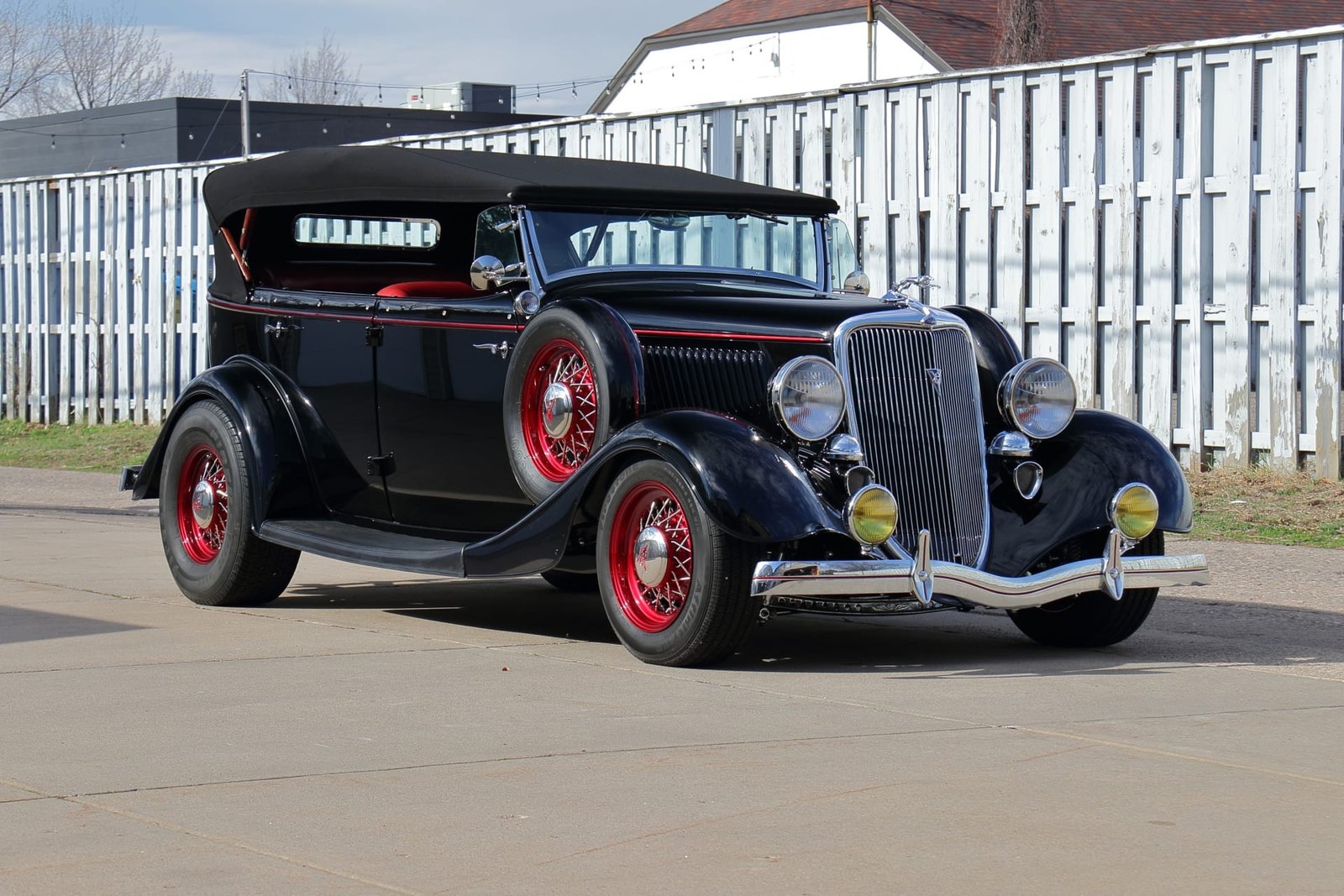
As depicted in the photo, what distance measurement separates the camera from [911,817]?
4.46 metres

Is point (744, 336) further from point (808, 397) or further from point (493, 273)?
point (493, 273)

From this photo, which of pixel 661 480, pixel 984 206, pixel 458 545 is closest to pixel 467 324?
pixel 458 545

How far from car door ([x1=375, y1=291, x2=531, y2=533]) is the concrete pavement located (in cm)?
53

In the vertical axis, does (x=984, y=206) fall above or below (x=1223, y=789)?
above

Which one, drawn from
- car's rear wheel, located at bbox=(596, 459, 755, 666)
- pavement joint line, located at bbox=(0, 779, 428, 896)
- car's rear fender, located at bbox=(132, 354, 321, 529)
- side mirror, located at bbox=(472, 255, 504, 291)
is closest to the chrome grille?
car's rear wheel, located at bbox=(596, 459, 755, 666)

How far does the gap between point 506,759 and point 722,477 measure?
157 cm

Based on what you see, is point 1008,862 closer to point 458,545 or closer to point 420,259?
point 458,545

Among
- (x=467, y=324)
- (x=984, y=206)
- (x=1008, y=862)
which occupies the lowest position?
(x=1008, y=862)

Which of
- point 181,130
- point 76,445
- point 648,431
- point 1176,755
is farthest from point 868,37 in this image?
point 1176,755

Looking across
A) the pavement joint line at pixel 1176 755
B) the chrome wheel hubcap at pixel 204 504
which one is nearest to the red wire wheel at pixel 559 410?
the chrome wheel hubcap at pixel 204 504

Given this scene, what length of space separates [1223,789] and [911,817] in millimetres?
911

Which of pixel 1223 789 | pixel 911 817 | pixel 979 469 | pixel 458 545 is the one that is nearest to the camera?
pixel 911 817

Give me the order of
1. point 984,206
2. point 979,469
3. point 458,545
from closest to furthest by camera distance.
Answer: point 979,469, point 458,545, point 984,206

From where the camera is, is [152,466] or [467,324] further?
[152,466]
